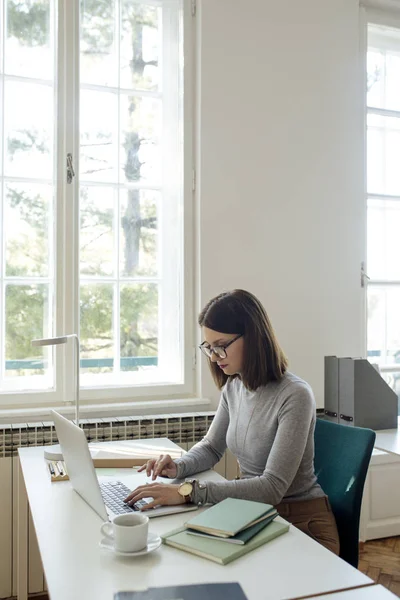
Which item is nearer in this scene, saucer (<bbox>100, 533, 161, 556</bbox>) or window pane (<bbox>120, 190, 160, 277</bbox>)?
saucer (<bbox>100, 533, 161, 556</bbox>)

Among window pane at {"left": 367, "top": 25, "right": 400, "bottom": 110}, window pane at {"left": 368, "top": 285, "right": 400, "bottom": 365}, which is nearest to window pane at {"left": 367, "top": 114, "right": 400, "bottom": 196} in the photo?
window pane at {"left": 367, "top": 25, "right": 400, "bottom": 110}

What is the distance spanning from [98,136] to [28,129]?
12.8 inches

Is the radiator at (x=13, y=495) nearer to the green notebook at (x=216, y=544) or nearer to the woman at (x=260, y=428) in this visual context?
the woman at (x=260, y=428)

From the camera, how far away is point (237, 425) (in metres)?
2.16

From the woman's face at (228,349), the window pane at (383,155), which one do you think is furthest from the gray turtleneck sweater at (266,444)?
the window pane at (383,155)

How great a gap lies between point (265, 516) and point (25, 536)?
1258 millimetres

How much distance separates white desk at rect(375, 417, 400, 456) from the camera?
2.49 meters

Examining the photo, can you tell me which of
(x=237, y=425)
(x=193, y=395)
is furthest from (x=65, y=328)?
(x=237, y=425)

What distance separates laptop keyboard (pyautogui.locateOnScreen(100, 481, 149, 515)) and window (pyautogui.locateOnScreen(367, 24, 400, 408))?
82.6 inches

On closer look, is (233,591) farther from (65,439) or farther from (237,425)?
(237,425)

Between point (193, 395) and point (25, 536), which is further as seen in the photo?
point (193, 395)

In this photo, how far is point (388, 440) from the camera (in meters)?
2.68

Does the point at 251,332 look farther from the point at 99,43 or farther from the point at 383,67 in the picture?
the point at 383,67

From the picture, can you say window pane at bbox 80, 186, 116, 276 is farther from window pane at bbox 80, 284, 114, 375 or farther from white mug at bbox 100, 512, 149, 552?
white mug at bbox 100, 512, 149, 552
